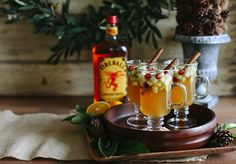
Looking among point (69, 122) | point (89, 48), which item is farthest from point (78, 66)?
point (69, 122)

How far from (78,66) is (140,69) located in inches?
19.6

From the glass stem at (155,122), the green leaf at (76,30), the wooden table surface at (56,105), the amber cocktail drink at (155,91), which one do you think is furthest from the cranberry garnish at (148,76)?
the green leaf at (76,30)

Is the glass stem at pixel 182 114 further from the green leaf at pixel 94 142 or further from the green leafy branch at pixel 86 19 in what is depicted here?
the green leafy branch at pixel 86 19

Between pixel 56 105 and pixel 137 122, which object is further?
pixel 56 105

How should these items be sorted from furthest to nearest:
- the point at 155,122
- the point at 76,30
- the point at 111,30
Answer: the point at 76,30 → the point at 111,30 → the point at 155,122

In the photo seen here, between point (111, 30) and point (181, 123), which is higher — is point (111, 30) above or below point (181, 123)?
above

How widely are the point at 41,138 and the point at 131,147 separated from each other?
26 cm

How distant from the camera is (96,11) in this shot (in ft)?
4.33

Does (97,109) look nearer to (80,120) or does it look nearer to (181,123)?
(80,120)

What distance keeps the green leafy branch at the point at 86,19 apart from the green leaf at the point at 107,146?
49 centimetres

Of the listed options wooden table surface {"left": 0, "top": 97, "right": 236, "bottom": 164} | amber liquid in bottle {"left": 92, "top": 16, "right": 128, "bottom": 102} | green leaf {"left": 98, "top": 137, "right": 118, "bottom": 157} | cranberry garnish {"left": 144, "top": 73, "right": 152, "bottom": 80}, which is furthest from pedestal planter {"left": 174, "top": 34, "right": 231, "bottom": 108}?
green leaf {"left": 98, "top": 137, "right": 118, "bottom": 157}

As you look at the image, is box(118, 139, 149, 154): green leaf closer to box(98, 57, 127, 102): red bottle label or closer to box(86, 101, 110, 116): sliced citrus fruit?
box(86, 101, 110, 116): sliced citrus fruit

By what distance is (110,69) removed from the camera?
1.18 metres

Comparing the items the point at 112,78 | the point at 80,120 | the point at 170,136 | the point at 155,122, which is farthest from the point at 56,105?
the point at 170,136
